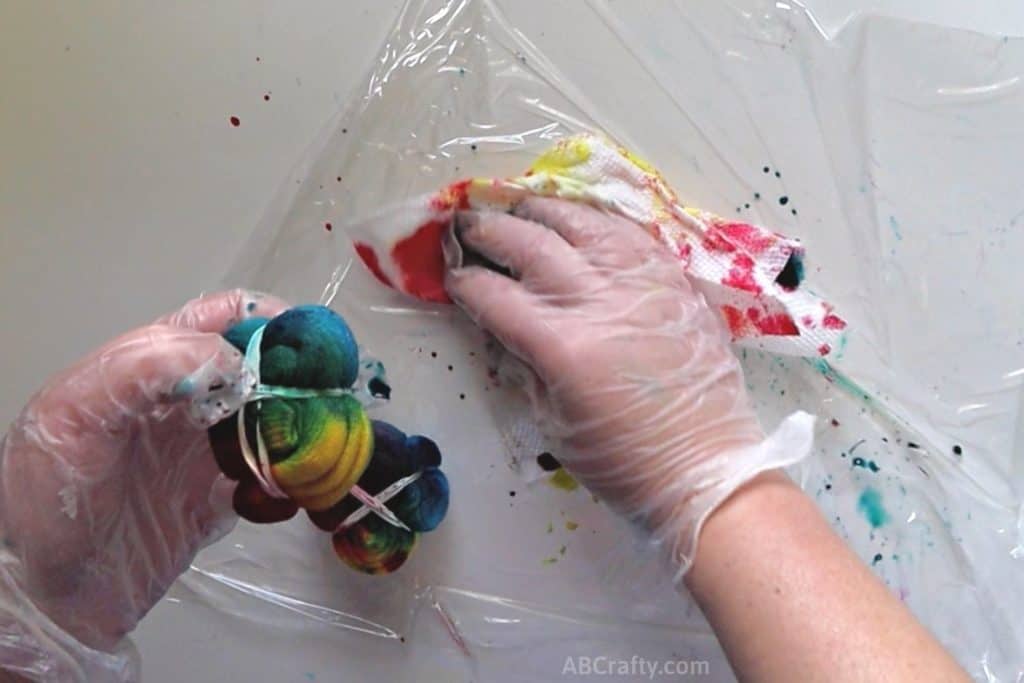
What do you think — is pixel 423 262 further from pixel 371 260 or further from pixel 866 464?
pixel 866 464

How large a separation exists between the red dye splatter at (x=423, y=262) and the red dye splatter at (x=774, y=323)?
0.83 ft

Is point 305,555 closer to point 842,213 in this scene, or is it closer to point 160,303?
point 160,303

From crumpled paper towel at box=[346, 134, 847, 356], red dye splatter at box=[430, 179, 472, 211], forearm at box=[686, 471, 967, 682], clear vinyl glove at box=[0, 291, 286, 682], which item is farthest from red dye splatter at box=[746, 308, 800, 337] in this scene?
clear vinyl glove at box=[0, 291, 286, 682]

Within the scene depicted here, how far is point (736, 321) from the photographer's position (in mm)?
702

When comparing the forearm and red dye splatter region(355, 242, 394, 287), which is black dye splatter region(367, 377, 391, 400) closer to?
red dye splatter region(355, 242, 394, 287)

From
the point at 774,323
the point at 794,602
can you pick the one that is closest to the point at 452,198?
the point at 774,323

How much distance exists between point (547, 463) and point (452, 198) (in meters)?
0.24

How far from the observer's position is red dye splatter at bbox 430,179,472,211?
0.72m

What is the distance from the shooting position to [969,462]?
2.50ft

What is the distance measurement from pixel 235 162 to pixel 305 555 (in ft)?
1.17

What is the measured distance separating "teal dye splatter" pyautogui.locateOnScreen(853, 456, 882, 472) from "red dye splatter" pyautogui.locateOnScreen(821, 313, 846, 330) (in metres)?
0.12

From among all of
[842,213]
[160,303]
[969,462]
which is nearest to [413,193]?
[160,303]

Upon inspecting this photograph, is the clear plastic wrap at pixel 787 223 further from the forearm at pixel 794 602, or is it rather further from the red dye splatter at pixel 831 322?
the forearm at pixel 794 602

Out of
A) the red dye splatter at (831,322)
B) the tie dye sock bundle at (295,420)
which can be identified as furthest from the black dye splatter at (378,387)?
the red dye splatter at (831,322)
